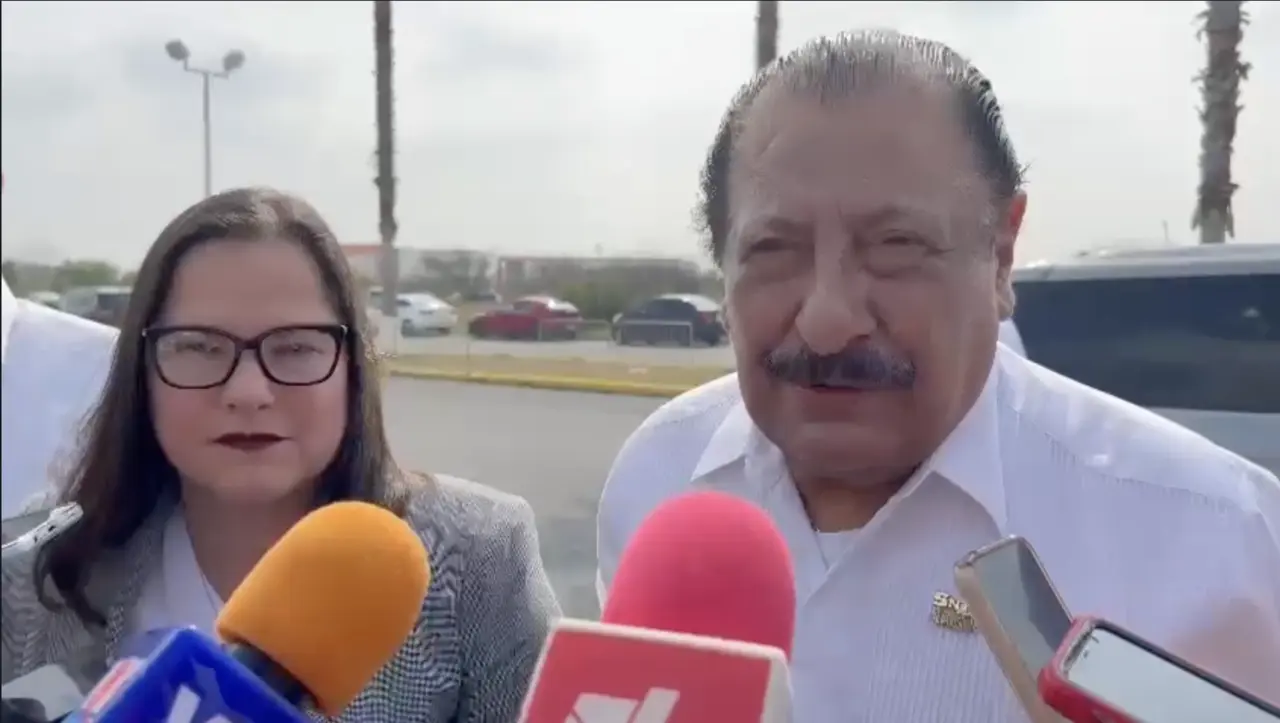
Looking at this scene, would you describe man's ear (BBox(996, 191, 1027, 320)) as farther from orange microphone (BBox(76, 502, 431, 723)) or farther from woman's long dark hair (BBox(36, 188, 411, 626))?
woman's long dark hair (BBox(36, 188, 411, 626))

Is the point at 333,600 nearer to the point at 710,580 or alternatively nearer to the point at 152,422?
the point at 710,580

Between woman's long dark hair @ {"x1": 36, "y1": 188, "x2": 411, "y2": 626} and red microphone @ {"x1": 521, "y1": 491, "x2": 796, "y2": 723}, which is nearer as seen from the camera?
red microphone @ {"x1": 521, "y1": 491, "x2": 796, "y2": 723}

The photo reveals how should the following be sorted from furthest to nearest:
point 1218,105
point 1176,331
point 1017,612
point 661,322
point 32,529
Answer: point 661,322, point 1218,105, point 1176,331, point 32,529, point 1017,612

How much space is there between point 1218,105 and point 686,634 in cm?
917

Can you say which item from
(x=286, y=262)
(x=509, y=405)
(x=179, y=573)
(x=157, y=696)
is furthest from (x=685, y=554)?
(x=509, y=405)

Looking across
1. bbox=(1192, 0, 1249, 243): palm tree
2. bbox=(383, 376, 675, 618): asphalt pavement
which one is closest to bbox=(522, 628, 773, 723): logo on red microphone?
bbox=(383, 376, 675, 618): asphalt pavement

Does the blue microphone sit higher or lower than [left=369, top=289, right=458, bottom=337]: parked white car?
higher

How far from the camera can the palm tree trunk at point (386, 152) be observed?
16.8m

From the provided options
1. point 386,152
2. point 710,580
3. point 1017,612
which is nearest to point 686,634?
point 710,580

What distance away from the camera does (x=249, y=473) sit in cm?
161

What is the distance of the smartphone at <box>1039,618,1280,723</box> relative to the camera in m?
0.74

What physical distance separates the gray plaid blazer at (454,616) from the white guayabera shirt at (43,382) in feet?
1.26

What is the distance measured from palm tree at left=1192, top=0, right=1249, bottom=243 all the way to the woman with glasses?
799 centimetres

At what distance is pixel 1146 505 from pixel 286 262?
1132 mm
